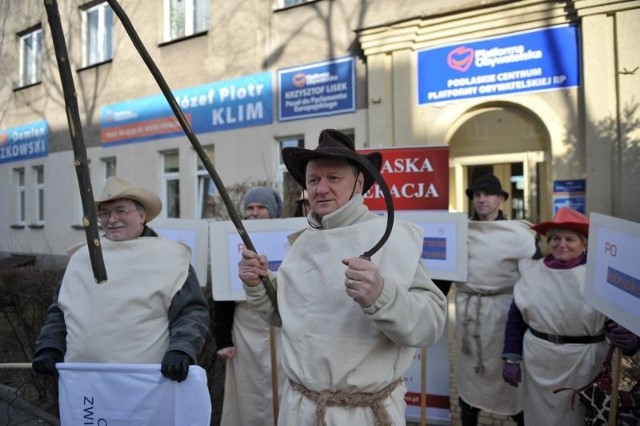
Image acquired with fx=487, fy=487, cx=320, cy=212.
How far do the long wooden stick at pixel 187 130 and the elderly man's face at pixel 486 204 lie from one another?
2.14m

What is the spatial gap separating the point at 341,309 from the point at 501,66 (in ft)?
20.8

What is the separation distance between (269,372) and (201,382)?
3.70ft

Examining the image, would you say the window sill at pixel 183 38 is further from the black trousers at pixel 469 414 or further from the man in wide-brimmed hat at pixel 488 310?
the black trousers at pixel 469 414

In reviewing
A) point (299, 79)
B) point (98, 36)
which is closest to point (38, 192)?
point (98, 36)

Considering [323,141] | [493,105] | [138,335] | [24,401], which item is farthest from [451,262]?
[493,105]

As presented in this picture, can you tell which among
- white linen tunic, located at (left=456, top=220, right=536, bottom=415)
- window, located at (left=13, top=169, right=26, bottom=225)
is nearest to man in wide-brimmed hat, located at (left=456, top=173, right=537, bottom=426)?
white linen tunic, located at (left=456, top=220, right=536, bottom=415)

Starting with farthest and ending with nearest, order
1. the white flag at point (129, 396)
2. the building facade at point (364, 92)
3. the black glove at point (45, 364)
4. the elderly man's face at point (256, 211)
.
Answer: the building facade at point (364, 92) → the elderly man's face at point (256, 211) → the black glove at point (45, 364) → the white flag at point (129, 396)

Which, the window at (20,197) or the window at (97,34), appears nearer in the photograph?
the window at (97,34)

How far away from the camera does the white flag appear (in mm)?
1856

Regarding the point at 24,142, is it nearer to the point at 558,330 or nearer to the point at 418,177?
the point at 418,177

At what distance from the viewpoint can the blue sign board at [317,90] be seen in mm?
8180

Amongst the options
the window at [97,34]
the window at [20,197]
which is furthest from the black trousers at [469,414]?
the window at [20,197]

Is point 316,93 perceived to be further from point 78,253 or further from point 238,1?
point 78,253

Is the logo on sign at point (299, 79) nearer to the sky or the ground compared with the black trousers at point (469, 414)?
nearer to the sky
